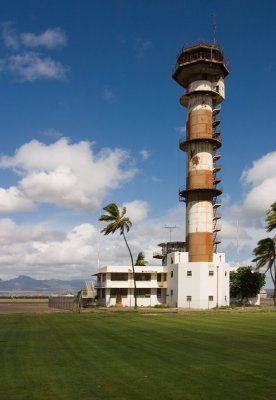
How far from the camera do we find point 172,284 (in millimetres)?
77500

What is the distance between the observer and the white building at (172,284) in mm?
72000

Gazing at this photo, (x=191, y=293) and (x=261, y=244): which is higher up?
(x=261, y=244)

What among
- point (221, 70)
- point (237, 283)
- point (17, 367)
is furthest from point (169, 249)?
point (17, 367)

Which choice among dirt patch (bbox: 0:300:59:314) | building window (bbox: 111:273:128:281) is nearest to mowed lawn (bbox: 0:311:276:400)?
dirt patch (bbox: 0:300:59:314)

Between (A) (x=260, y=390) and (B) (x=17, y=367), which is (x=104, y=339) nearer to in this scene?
(B) (x=17, y=367)

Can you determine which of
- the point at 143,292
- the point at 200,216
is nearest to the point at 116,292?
the point at 143,292

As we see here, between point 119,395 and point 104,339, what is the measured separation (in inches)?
513

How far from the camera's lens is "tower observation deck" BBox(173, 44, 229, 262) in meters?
73.2

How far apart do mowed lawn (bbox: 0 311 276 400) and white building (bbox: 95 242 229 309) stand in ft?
152

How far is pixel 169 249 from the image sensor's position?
9238 cm

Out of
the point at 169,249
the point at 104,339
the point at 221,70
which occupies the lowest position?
the point at 104,339

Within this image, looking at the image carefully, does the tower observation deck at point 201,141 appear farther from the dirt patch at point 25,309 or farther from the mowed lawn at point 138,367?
the mowed lawn at point 138,367

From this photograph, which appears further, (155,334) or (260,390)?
(155,334)

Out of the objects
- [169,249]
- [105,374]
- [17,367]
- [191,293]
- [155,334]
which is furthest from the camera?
[169,249]
